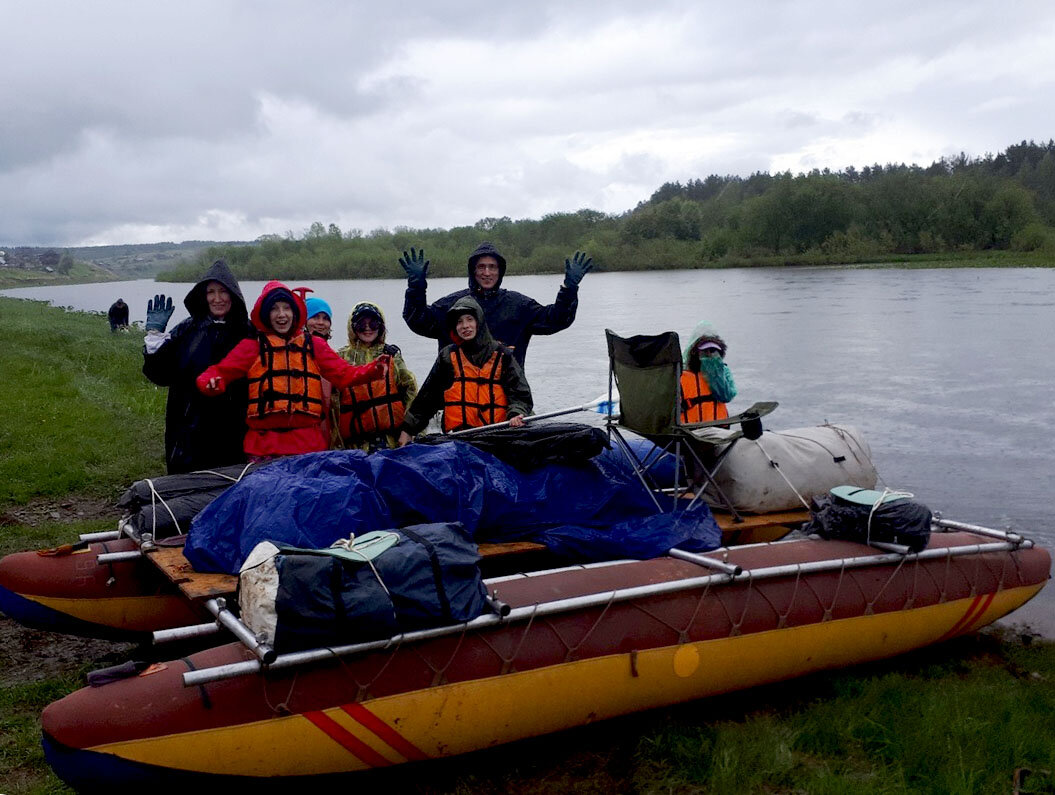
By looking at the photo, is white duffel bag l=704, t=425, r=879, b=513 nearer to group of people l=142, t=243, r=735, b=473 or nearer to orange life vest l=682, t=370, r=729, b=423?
orange life vest l=682, t=370, r=729, b=423

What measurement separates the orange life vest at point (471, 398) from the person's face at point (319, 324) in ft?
3.52

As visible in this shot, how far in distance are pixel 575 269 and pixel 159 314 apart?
2686 mm

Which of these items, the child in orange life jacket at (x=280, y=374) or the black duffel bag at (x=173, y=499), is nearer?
the black duffel bag at (x=173, y=499)

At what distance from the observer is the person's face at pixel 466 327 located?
5.14 m

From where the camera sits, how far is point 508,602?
3.75 meters

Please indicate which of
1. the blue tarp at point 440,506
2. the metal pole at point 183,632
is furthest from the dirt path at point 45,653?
the metal pole at point 183,632

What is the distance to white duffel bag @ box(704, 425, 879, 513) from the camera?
5.12 m

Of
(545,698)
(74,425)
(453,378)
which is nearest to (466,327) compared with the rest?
(453,378)

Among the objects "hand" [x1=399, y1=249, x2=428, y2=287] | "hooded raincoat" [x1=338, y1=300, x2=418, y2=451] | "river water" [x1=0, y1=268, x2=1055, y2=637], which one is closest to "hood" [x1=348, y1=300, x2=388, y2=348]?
"hooded raincoat" [x1=338, y1=300, x2=418, y2=451]

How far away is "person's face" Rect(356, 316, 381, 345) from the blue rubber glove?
43.2 inches

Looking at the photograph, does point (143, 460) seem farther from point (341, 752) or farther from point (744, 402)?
point (744, 402)

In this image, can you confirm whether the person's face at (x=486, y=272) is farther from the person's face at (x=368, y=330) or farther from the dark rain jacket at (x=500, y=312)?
the person's face at (x=368, y=330)

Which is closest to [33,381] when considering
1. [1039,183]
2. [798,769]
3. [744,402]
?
[744,402]

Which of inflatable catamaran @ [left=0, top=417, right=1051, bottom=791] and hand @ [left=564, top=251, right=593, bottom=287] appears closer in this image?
inflatable catamaran @ [left=0, top=417, right=1051, bottom=791]
